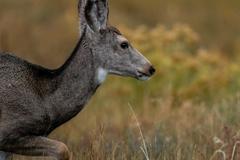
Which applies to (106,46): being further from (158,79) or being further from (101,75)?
(158,79)

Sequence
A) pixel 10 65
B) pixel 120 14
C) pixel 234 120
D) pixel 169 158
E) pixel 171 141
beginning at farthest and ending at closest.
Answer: pixel 120 14 → pixel 234 120 → pixel 171 141 → pixel 169 158 → pixel 10 65

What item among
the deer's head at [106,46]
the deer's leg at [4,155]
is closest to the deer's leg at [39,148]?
the deer's leg at [4,155]

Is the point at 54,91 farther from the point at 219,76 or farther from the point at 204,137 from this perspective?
the point at 219,76

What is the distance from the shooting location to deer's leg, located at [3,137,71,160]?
9.00 m

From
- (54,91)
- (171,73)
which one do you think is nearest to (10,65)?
(54,91)

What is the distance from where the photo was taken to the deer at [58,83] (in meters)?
9.02

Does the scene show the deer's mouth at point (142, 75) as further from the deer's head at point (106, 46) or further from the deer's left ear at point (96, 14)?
the deer's left ear at point (96, 14)

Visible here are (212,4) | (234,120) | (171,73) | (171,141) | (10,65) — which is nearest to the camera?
(10,65)

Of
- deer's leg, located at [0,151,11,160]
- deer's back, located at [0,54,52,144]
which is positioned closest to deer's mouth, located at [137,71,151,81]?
deer's back, located at [0,54,52,144]

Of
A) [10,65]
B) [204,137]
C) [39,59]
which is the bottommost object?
[39,59]

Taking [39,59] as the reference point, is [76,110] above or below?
above

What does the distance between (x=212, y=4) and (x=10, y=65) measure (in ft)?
69.8

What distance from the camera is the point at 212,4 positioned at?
99.1ft

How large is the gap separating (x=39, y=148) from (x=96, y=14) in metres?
1.48
